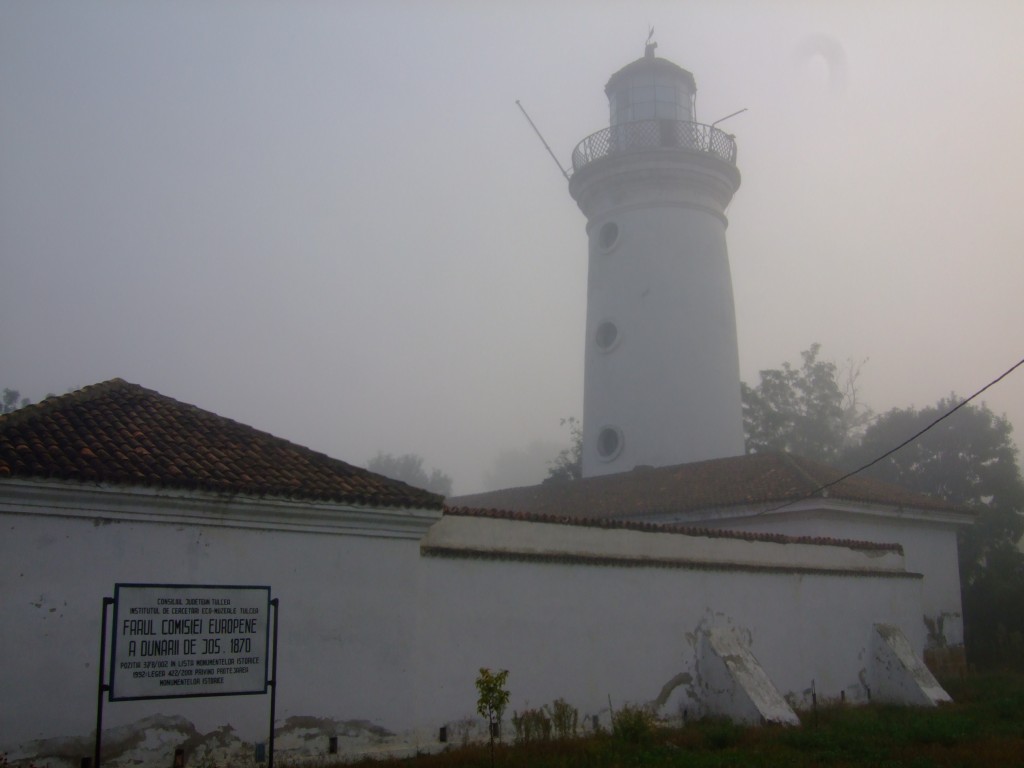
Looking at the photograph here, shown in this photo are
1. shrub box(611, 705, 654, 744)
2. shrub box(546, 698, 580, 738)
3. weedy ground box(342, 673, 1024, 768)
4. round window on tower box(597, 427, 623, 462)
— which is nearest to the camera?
weedy ground box(342, 673, 1024, 768)

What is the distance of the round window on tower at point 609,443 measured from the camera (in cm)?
2356

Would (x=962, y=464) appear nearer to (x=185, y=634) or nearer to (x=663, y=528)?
(x=663, y=528)

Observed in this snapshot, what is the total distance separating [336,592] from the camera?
1077 centimetres

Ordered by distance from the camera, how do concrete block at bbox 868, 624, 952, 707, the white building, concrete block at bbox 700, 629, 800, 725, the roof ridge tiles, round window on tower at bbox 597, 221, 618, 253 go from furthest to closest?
round window on tower at bbox 597, 221, 618, 253 → concrete block at bbox 868, 624, 952, 707 → concrete block at bbox 700, 629, 800, 725 → the roof ridge tiles → the white building

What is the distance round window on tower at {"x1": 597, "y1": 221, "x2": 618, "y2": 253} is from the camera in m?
24.4

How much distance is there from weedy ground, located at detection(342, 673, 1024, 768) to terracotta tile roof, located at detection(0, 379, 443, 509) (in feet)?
9.25

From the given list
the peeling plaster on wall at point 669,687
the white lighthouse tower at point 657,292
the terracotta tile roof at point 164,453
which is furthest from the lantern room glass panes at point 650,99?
the terracotta tile roof at point 164,453

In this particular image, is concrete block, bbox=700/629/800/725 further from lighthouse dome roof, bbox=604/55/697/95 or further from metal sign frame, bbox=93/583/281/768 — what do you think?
lighthouse dome roof, bbox=604/55/697/95

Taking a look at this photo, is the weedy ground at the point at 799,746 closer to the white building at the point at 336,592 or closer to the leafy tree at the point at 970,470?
the white building at the point at 336,592

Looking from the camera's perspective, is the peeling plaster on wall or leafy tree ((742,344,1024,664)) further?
leafy tree ((742,344,1024,664))

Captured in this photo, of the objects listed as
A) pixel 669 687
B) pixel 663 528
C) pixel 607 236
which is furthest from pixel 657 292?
pixel 669 687

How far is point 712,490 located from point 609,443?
4.58 metres

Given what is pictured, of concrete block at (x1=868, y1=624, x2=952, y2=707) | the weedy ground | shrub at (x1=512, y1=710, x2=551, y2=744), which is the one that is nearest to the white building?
shrub at (x1=512, y1=710, x2=551, y2=744)

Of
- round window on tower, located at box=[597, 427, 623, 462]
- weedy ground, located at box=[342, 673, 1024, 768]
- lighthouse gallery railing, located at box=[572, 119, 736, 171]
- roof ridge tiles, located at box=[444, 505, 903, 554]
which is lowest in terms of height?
weedy ground, located at box=[342, 673, 1024, 768]
